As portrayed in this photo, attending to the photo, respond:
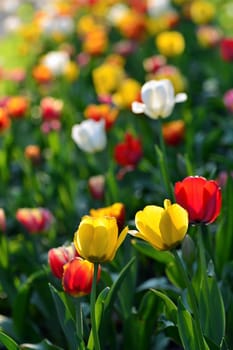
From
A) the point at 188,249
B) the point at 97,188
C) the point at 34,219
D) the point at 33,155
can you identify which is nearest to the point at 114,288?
the point at 188,249

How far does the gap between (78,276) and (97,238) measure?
21 centimetres

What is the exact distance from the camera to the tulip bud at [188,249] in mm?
1691

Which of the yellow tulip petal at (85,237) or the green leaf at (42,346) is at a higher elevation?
the yellow tulip petal at (85,237)

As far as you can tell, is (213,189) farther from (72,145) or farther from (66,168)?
(72,145)

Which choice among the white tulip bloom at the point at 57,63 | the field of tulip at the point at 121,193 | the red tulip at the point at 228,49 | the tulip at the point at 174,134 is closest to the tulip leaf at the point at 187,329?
the field of tulip at the point at 121,193

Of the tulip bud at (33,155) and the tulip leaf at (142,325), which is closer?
the tulip leaf at (142,325)

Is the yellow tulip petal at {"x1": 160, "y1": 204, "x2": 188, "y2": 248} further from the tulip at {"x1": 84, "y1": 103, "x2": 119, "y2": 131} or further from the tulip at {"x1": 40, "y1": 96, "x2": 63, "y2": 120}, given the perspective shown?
the tulip at {"x1": 40, "y1": 96, "x2": 63, "y2": 120}

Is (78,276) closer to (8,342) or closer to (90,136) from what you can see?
(8,342)

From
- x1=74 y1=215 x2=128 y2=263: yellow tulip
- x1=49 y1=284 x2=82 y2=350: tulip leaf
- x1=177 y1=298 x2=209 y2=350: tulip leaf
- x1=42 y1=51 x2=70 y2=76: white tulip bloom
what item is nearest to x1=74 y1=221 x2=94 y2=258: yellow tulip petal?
x1=74 y1=215 x2=128 y2=263: yellow tulip

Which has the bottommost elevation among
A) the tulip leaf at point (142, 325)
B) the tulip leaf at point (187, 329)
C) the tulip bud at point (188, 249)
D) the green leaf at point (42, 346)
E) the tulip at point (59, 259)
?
the tulip leaf at point (142, 325)

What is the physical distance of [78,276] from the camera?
1.61 metres

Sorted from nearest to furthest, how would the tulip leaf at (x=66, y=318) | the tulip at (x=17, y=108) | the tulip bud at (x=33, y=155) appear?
the tulip leaf at (x=66, y=318)
the tulip bud at (x=33, y=155)
the tulip at (x=17, y=108)

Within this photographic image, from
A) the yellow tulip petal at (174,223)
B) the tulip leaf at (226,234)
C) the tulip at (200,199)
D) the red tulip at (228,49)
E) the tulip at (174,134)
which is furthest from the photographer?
the red tulip at (228,49)

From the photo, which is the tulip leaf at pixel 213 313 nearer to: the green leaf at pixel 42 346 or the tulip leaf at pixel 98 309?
the tulip leaf at pixel 98 309
